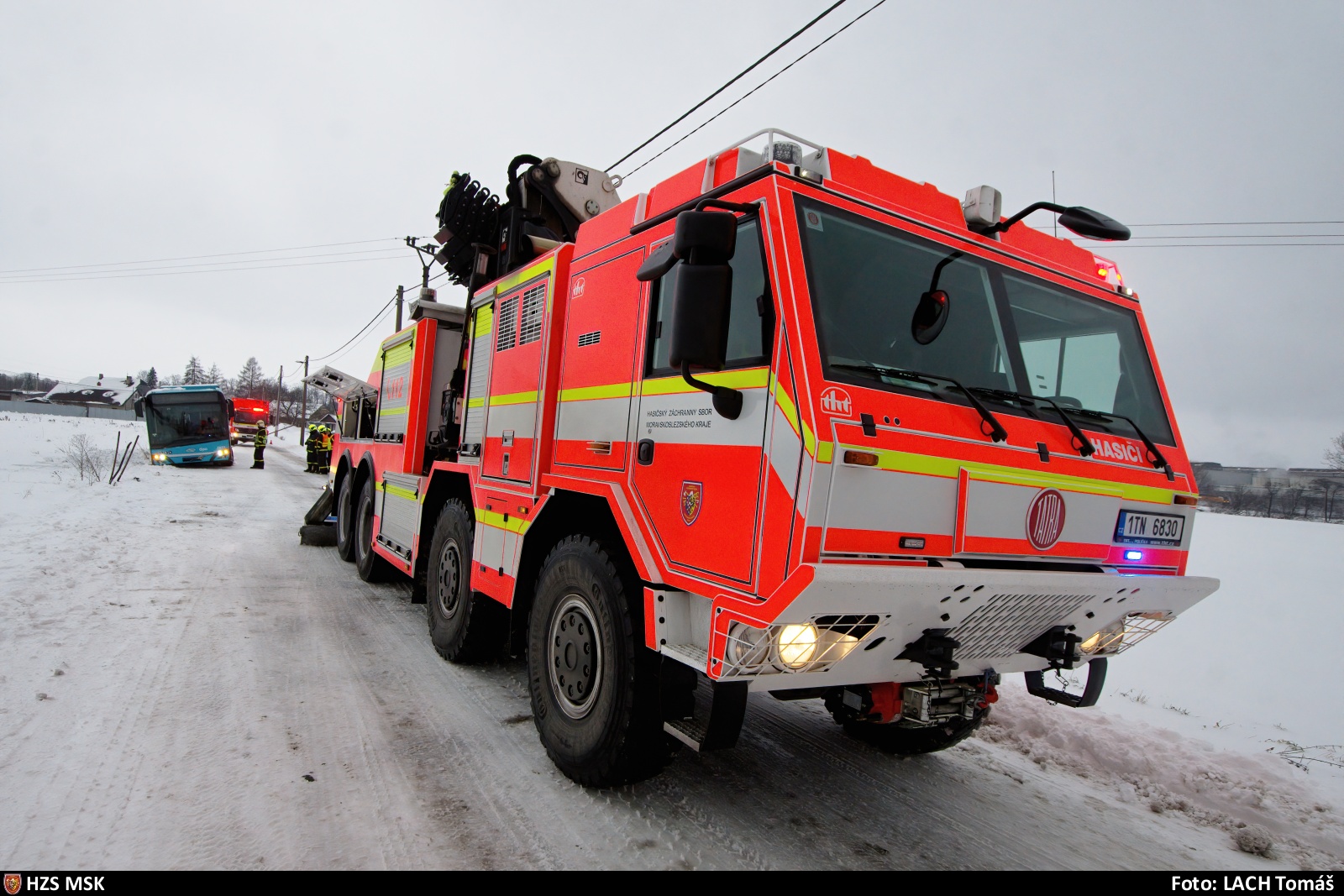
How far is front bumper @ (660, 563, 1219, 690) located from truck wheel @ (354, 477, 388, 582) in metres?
6.14

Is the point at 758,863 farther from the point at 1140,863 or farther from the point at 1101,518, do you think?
the point at 1101,518

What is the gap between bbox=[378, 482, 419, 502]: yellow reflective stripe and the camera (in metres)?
6.31

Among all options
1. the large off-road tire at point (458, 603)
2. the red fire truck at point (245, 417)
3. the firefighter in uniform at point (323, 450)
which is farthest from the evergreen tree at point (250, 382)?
the large off-road tire at point (458, 603)

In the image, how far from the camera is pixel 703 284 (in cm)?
250

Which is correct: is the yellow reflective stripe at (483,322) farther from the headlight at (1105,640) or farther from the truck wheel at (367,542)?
the headlight at (1105,640)

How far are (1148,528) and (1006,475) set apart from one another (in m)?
0.99

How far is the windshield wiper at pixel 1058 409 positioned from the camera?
2.83 meters

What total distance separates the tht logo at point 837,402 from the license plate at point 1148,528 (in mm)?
1502

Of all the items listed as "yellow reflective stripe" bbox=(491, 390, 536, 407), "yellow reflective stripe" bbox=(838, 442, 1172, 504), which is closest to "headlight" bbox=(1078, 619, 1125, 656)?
"yellow reflective stripe" bbox=(838, 442, 1172, 504)

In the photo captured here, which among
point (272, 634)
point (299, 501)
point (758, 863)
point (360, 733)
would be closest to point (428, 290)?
point (272, 634)

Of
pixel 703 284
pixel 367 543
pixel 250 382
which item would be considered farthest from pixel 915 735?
pixel 250 382

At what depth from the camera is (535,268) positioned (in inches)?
182

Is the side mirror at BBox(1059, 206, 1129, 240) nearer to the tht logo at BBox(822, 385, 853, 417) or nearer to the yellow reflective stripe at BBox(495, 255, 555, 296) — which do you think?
the tht logo at BBox(822, 385, 853, 417)

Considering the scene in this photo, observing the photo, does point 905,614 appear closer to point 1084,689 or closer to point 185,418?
point 1084,689
